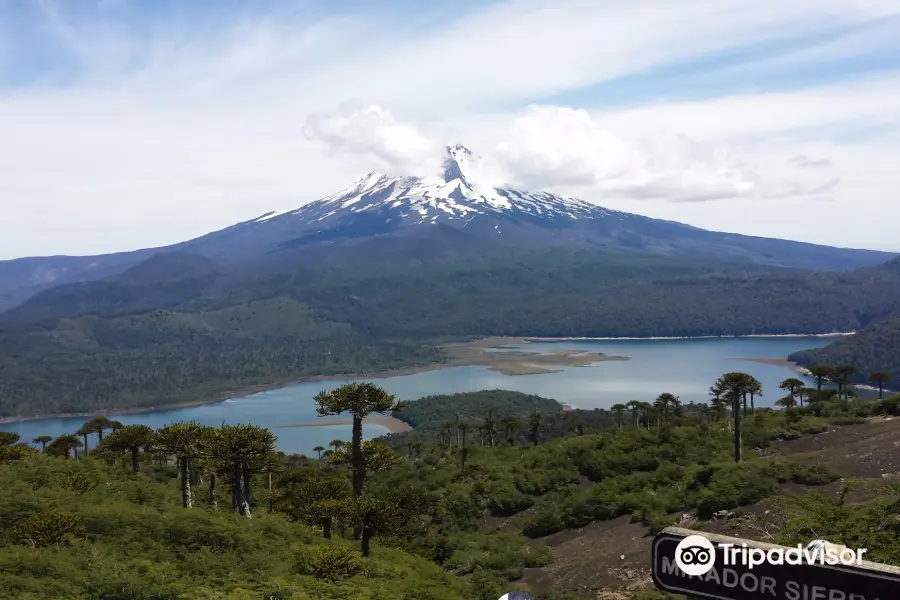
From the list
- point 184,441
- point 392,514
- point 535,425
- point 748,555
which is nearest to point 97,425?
point 184,441

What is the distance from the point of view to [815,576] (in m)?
4.36

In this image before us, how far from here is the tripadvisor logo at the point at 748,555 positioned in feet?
14.3

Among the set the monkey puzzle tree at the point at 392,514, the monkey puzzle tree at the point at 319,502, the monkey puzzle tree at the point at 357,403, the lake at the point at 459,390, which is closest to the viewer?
the monkey puzzle tree at the point at 392,514

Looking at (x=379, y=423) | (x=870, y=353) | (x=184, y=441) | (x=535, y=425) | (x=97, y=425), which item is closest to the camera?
(x=184, y=441)

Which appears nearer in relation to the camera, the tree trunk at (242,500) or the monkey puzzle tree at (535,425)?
the tree trunk at (242,500)

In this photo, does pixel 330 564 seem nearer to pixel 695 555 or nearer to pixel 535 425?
pixel 695 555

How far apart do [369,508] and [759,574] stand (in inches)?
760

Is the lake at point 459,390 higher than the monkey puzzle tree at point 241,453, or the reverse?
the monkey puzzle tree at point 241,453

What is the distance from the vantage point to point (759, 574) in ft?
14.9

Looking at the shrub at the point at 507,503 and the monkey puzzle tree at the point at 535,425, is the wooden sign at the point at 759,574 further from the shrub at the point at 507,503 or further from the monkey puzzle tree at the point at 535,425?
the monkey puzzle tree at the point at 535,425

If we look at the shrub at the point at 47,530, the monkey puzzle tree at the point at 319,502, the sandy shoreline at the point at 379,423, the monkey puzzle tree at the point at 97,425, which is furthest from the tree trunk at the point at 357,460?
the sandy shoreline at the point at 379,423

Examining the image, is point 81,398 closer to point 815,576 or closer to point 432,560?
point 432,560

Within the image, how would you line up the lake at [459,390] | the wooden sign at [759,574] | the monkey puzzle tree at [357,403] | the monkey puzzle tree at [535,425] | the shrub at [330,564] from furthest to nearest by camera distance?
the lake at [459,390] → the monkey puzzle tree at [535,425] → the monkey puzzle tree at [357,403] → the shrub at [330,564] → the wooden sign at [759,574]

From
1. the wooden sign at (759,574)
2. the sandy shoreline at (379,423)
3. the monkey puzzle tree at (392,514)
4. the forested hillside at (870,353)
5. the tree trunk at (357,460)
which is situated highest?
the wooden sign at (759,574)
